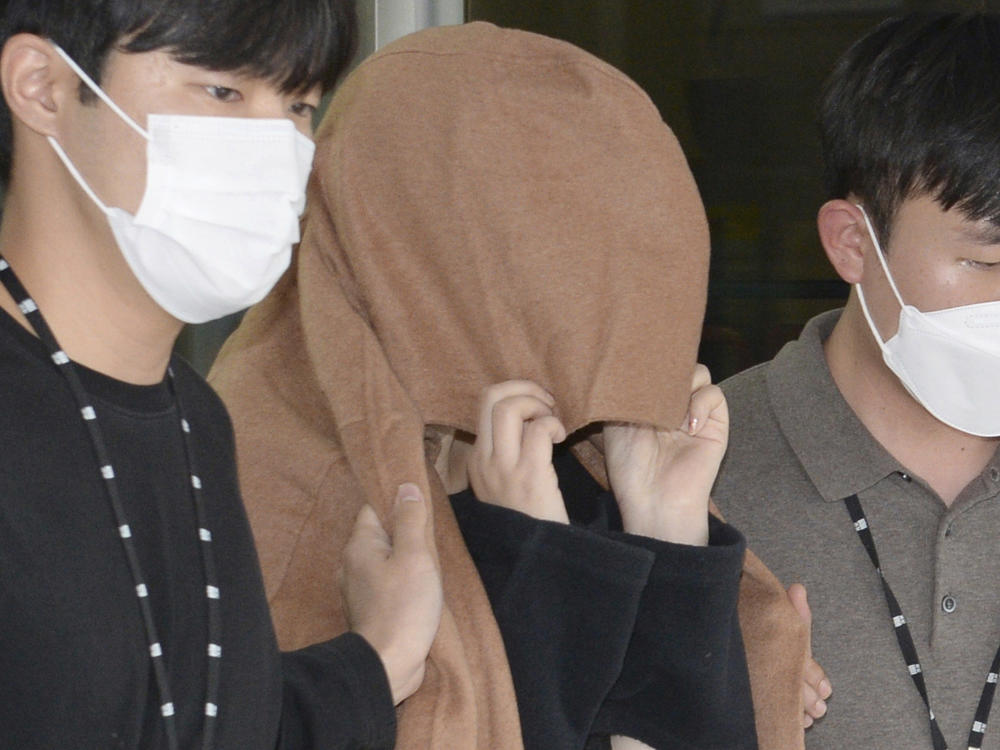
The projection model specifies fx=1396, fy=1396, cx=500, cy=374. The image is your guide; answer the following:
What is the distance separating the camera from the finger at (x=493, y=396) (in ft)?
4.90

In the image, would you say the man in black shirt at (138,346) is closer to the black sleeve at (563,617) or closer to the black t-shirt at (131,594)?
the black t-shirt at (131,594)

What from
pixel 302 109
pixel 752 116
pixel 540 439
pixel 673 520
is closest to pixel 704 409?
pixel 673 520

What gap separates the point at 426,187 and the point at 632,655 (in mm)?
563

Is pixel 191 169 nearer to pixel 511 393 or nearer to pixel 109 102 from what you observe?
pixel 109 102

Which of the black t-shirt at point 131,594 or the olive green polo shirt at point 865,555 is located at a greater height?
the black t-shirt at point 131,594

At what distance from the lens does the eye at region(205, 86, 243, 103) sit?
116 cm

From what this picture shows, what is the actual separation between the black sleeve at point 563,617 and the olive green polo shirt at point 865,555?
0.57 meters

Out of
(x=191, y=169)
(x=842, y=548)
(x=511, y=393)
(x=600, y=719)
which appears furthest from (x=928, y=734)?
(x=191, y=169)

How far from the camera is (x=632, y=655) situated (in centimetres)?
155

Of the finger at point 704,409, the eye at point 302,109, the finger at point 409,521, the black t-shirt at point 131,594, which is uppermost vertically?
the eye at point 302,109

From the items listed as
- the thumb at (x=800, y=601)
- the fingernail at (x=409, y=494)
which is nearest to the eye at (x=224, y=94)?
the fingernail at (x=409, y=494)

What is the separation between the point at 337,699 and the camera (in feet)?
4.19

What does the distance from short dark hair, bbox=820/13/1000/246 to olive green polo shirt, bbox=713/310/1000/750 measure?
1.00ft

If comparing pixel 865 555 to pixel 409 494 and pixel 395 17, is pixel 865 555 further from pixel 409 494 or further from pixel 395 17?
pixel 395 17
